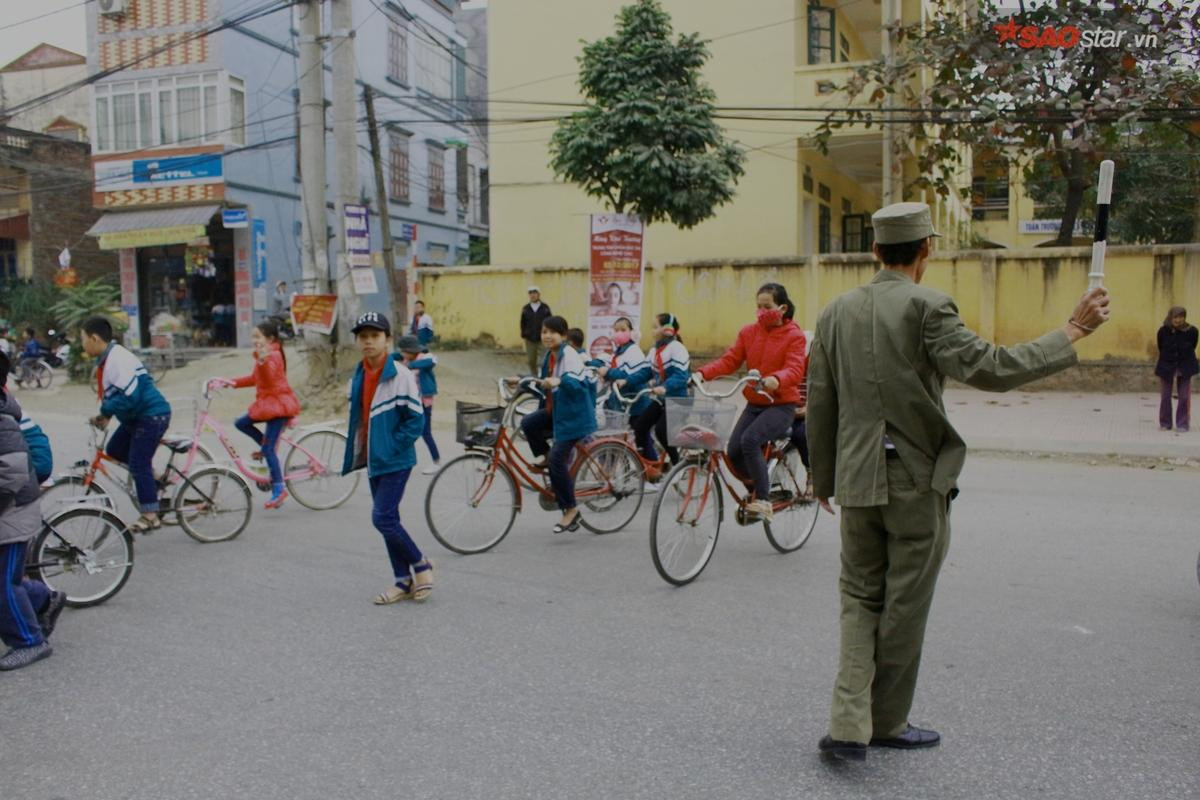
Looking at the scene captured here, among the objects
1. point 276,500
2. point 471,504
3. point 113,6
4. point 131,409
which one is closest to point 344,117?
point 276,500

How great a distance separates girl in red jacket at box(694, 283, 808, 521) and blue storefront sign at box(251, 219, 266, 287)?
23.2 meters

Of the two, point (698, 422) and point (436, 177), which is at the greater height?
point (436, 177)

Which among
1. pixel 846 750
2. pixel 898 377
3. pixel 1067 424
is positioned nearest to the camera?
pixel 898 377

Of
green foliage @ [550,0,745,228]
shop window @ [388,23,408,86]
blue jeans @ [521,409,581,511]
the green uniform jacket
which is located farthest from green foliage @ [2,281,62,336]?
the green uniform jacket

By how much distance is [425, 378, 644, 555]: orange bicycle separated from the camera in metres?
7.10

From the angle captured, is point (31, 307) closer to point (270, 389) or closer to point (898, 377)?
point (270, 389)

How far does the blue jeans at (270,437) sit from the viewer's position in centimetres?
857

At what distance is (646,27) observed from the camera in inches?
692

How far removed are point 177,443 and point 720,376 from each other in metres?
3.89

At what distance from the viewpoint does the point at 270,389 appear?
8508 millimetres

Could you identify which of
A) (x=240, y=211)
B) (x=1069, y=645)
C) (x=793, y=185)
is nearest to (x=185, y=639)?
(x=1069, y=645)

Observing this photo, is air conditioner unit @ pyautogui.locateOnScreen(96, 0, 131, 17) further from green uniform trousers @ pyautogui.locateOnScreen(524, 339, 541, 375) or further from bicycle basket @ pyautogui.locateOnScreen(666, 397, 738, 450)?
bicycle basket @ pyautogui.locateOnScreen(666, 397, 738, 450)

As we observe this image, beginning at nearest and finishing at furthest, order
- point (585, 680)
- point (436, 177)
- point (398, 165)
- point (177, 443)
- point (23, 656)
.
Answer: point (585, 680) < point (23, 656) < point (177, 443) < point (398, 165) < point (436, 177)

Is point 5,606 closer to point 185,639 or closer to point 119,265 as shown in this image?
point 185,639
